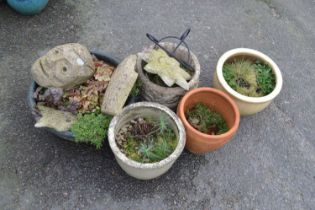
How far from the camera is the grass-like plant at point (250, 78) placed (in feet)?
10.8

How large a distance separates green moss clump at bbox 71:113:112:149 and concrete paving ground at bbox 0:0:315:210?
29 centimetres

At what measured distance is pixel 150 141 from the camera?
9.47ft

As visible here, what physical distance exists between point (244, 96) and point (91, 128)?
126cm

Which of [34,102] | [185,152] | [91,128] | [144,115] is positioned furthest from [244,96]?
[34,102]

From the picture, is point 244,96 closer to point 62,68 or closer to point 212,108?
point 212,108

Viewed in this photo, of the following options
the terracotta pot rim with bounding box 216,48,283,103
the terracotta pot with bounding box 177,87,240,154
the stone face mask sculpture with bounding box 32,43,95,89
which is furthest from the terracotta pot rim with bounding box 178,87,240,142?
the stone face mask sculpture with bounding box 32,43,95,89

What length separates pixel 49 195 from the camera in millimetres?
2838

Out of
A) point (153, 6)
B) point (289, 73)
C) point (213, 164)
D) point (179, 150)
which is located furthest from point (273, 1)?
point (179, 150)

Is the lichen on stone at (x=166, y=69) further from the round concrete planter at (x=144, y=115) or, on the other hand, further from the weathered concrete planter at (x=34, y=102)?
the weathered concrete planter at (x=34, y=102)

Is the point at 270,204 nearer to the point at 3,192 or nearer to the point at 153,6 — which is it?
the point at 3,192

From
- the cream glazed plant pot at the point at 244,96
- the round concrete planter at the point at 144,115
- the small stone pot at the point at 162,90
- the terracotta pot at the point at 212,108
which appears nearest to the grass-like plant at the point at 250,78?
the cream glazed plant pot at the point at 244,96

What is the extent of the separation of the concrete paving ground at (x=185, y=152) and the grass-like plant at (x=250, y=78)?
30 centimetres

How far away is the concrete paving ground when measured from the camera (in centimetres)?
291

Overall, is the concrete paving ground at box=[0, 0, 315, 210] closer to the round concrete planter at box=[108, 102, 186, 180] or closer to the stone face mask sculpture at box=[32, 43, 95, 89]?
the round concrete planter at box=[108, 102, 186, 180]
